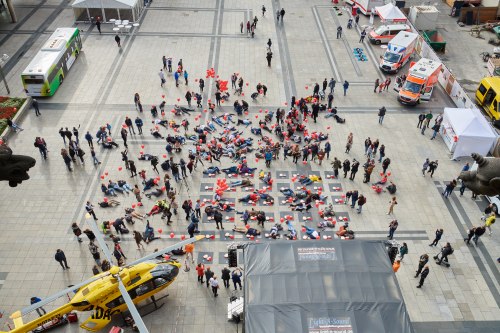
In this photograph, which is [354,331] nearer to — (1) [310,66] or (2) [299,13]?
(1) [310,66]

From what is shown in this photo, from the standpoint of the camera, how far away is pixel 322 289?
56.3ft

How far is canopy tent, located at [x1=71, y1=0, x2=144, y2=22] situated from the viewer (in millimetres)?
45750

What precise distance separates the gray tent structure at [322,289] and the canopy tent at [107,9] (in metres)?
35.2

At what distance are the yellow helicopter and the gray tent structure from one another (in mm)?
3164

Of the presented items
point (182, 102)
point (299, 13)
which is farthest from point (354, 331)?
point (299, 13)

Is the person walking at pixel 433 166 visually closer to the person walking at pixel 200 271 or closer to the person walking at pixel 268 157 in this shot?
the person walking at pixel 268 157

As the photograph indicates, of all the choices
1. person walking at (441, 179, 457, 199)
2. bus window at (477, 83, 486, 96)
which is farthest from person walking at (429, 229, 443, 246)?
bus window at (477, 83, 486, 96)

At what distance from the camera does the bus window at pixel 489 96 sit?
3600 centimetres

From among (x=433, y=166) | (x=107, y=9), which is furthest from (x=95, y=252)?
(x=107, y=9)

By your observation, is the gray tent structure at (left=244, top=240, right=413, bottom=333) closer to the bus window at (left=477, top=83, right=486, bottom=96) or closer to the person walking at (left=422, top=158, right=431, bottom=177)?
the person walking at (left=422, top=158, right=431, bottom=177)

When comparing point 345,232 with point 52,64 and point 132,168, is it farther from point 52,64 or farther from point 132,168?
point 52,64

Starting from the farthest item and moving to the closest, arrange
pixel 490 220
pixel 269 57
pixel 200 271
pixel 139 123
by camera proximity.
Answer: pixel 269 57 → pixel 139 123 → pixel 490 220 → pixel 200 271

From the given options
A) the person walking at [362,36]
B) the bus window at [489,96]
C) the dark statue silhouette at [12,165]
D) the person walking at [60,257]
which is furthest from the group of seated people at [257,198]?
the person walking at [362,36]

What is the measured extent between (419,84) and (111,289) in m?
27.7
